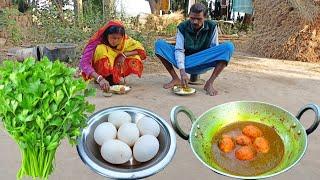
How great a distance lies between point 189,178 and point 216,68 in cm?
188

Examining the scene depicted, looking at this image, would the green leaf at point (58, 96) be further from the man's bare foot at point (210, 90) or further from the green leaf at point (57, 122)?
the man's bare foot at point (210, 90)

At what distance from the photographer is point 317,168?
2.25 metres

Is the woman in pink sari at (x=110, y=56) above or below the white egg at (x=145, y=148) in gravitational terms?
above

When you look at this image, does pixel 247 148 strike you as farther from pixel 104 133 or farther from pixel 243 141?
pixel 104 133

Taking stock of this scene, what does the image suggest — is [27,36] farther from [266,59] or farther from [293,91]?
[293,91]

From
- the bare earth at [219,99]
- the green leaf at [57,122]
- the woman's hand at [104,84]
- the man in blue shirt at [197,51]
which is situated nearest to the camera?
the green leaf at [57,122]

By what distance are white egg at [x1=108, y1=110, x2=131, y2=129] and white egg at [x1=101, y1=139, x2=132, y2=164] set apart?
0.41 feet

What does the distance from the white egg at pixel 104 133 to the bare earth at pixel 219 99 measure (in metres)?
0.54

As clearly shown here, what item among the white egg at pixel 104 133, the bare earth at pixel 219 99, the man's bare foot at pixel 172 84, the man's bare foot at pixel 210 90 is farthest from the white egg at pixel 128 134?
the man's bare foot at pixel 172 84

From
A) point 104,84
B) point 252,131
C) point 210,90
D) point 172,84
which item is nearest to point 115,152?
point 252,131

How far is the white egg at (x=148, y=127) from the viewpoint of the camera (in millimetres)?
1676

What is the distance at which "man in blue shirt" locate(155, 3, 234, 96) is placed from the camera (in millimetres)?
3738

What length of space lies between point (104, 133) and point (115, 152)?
0.12 metres

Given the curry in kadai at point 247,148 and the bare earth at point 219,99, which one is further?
the bare earth at point 219,99
